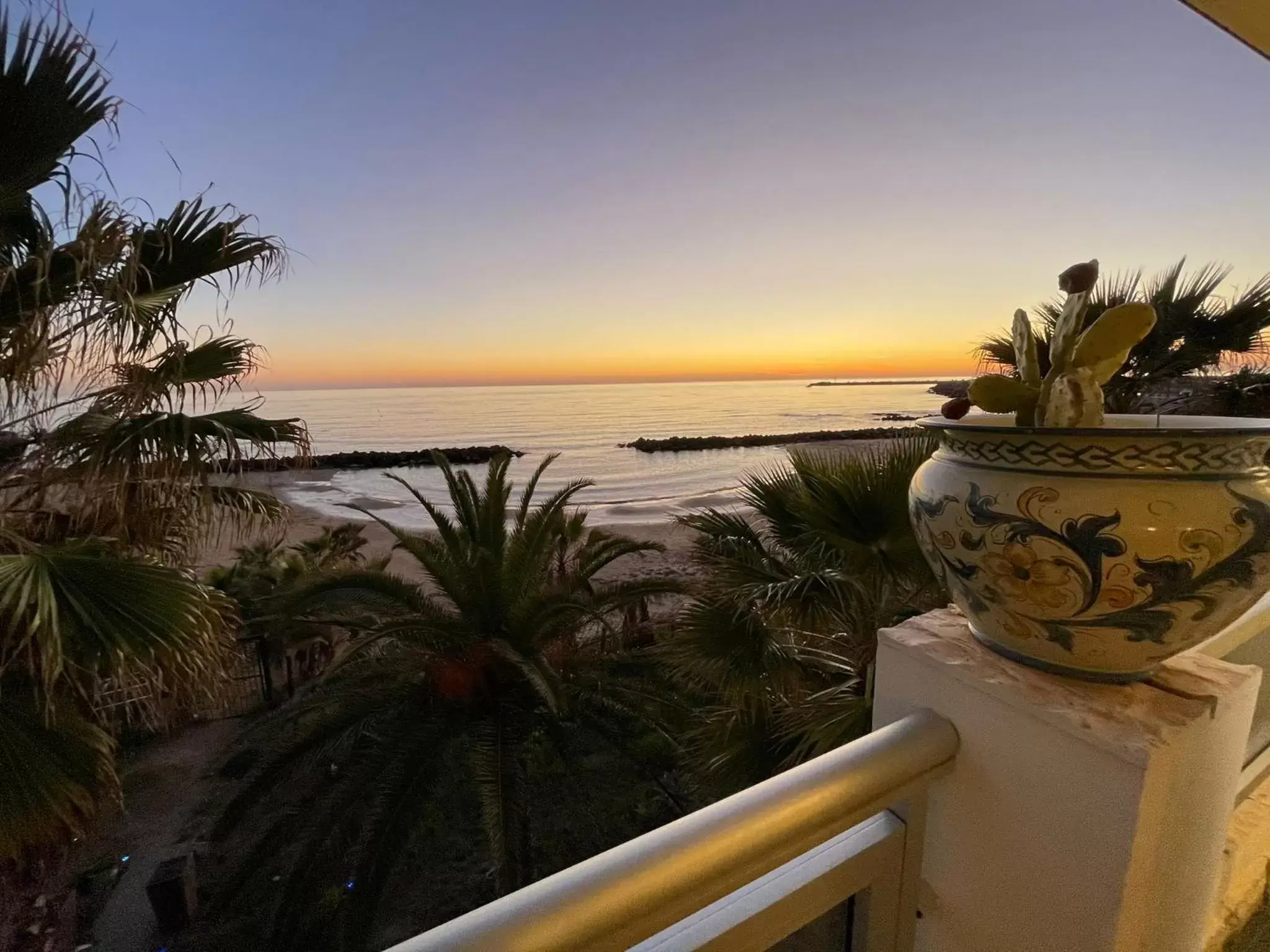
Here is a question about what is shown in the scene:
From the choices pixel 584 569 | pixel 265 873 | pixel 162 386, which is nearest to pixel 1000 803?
pixel 162 386

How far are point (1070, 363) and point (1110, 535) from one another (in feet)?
0.88

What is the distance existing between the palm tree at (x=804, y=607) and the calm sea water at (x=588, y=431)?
34 cm

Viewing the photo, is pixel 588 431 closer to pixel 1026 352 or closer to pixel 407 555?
pixel 407 555

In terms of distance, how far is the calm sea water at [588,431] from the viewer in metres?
21.6

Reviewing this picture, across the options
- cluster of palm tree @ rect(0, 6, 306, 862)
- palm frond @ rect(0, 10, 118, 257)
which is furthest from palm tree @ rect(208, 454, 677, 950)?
palm frond @ rect(0, 10, 118, 257)

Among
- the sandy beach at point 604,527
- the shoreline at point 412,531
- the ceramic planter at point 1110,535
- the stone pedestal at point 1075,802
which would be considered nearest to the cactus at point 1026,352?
the ceramic planter at point 1110,535

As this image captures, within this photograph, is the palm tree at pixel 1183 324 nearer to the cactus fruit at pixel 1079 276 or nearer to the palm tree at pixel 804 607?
the palm tree at pixel 804 607

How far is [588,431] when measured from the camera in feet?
141

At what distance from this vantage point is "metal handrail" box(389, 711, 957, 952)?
52 centimetres

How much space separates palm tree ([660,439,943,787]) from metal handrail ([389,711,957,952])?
74.5 inches

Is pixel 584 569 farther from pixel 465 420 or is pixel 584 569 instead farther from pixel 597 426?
pixel 465 420

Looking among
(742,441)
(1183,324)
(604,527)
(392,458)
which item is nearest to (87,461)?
(1183,324)

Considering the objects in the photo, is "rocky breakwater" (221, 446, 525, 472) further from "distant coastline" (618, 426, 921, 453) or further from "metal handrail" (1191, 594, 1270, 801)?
"metal handrail" (1191, 594, 1270, 801)

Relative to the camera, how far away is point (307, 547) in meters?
9.85
